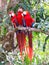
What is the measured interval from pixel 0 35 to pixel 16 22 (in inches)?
9.5

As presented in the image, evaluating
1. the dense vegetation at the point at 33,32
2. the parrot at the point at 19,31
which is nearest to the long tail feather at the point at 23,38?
the parrot at the point at 19,31

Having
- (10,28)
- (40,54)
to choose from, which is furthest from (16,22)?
(40,54)

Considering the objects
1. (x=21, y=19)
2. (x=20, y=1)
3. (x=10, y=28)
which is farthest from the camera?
(x=20, y=1)

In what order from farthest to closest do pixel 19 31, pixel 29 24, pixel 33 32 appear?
pixel 33 32 → pixel 29 24 → pixel 19 31

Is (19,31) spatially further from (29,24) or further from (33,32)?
(33,32)

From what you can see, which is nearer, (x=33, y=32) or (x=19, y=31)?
(x=19, y=31)

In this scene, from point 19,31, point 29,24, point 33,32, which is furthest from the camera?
point 33,32

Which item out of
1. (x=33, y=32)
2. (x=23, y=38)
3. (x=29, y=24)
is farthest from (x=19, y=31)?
(x=33, y=32)

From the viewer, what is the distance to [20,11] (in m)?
2.40

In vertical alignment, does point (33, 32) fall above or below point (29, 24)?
below

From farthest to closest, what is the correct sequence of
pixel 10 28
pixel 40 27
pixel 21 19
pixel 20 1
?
pixel 20 1 < pixel 21 19 < pixel 10 28 < pixel 40 27

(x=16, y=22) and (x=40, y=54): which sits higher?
(x=16, y=22)

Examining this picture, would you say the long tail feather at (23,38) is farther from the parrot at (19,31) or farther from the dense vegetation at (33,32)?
the dense vegetation at (33,32)

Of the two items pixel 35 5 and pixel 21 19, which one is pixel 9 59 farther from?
pixel 35 5
